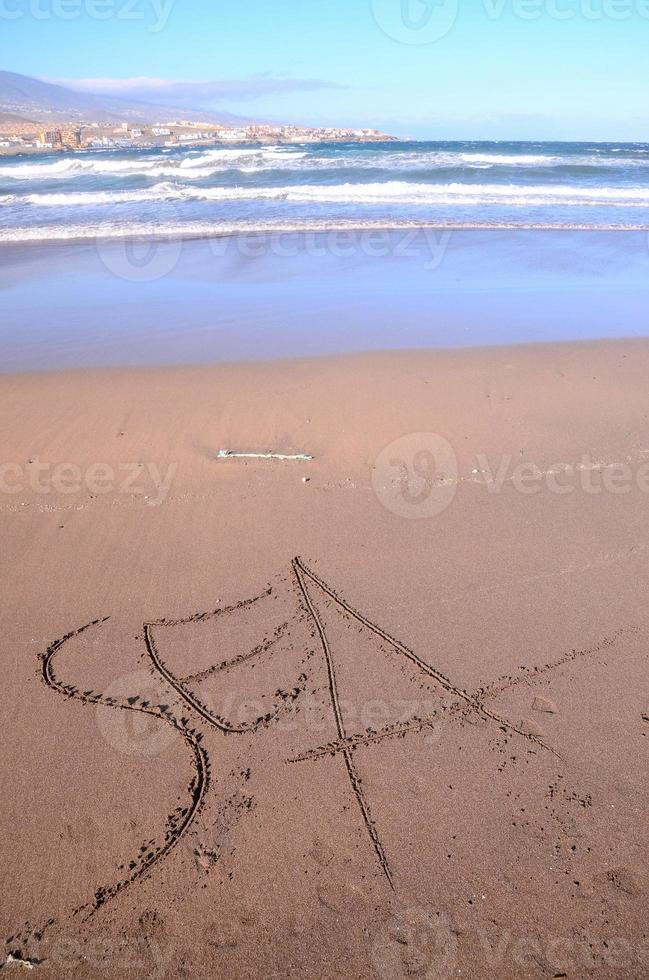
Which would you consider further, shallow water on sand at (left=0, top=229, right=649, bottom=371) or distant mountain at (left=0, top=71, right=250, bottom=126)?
distant mountain at (left=0, top=71, right=250, bottom=126)

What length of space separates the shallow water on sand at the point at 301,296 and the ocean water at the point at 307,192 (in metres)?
2.79

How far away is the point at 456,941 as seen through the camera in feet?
7.42

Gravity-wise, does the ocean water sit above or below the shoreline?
above

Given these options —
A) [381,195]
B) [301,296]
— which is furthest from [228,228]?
[381,195]

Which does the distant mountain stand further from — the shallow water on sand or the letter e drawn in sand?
the letter e drawn in sand

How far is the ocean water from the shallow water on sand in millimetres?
2790

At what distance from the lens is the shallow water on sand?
7836mm

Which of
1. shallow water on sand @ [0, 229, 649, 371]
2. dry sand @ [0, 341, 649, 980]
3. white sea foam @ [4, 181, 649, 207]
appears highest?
white sea foam @ [4, 181, 649, 207]

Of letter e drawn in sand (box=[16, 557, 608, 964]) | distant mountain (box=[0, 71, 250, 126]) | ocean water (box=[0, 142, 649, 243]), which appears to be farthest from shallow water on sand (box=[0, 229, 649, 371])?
distant mountain (box=[0, 71, 250, 126])

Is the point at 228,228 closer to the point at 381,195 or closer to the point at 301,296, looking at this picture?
the point at 301,296

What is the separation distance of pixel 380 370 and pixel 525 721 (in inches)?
184

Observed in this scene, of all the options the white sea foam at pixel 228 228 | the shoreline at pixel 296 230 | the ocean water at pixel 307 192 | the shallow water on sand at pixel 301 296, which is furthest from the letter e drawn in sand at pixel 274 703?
the ocean water at pixel 307 192

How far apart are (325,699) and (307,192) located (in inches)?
914

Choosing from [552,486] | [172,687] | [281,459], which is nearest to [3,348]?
[281,459]
